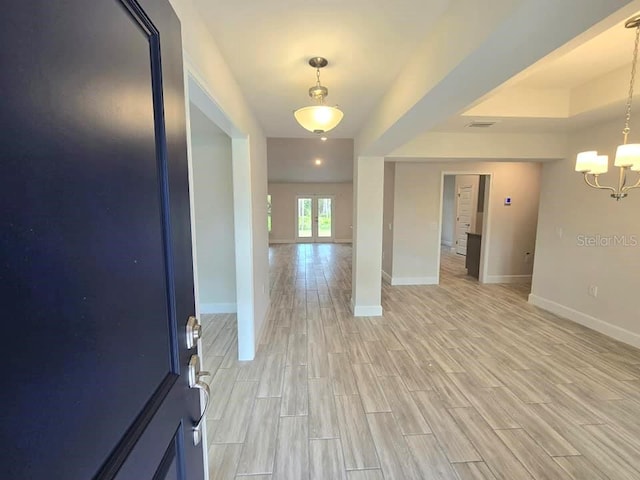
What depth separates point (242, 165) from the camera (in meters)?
2.71

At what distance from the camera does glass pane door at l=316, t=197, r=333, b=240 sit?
11.5m

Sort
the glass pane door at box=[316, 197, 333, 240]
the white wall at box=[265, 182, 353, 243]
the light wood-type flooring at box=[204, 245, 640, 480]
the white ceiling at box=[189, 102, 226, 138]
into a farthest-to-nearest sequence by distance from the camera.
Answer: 1. the glass pane door at box=[316, 197, 333, 240]
2. the white wall at box=[265, 182, 353, 243]
3. the white ceiling at box=[189, 102, 226, 138]
4. the light wood-type flooring at box=[204, 245, 640, 480]

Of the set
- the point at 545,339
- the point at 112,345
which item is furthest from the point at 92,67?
the point at 545,339

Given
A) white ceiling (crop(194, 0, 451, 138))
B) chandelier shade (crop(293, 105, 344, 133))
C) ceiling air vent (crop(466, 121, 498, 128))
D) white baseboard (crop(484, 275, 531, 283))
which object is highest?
ceiling air vent (crop(466, 121, 498, 128))

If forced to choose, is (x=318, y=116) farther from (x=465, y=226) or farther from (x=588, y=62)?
(x=465, y=226)

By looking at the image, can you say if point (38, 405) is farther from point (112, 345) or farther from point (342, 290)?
point (342, 290)

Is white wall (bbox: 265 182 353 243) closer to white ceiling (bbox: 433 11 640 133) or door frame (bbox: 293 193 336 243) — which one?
door frame (bbox: 293 193 336 243)

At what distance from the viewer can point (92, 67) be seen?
1.66ft

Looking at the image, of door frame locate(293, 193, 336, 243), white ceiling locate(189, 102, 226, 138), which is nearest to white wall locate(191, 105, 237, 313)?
white ceiling locate(189, 102, 226, 138)

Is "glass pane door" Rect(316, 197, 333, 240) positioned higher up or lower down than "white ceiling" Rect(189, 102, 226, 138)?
lower down

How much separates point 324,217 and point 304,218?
2.64 feet

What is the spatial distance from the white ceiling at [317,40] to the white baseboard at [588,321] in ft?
12.0

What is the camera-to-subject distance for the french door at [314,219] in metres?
11.5

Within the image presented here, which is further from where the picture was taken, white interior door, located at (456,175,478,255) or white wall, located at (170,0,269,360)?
white interior door, located at (456,175,478,255)
